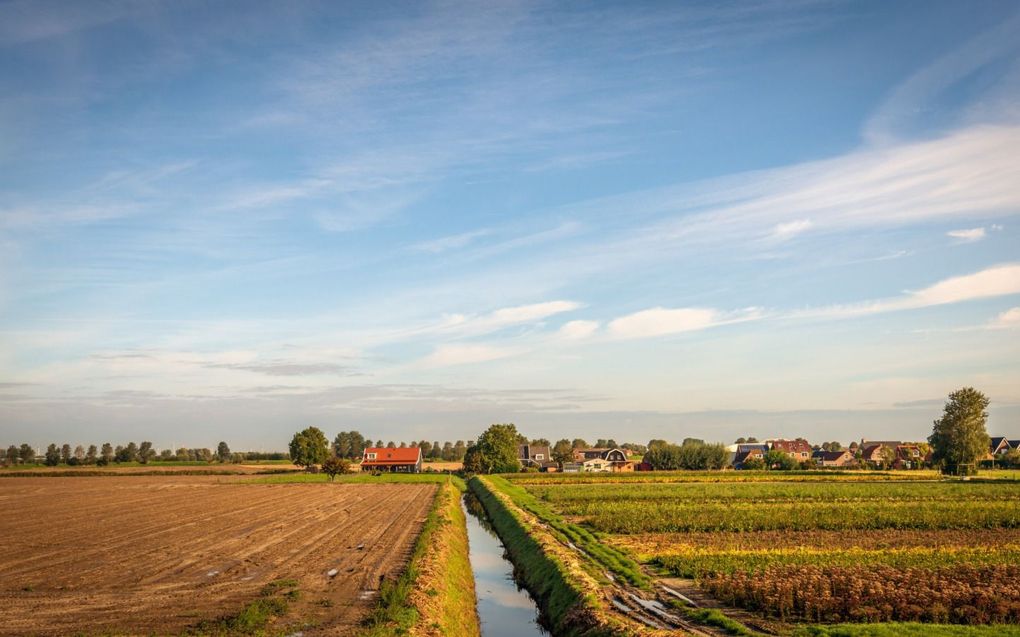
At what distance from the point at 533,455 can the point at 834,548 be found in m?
147

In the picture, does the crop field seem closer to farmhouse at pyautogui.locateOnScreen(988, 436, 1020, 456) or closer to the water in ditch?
the water in ditch

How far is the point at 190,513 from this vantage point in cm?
5500

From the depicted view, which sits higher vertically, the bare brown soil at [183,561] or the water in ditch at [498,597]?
the bare brown soil at [183,561]

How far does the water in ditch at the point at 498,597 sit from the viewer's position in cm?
2569

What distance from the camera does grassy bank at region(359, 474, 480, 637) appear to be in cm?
2000

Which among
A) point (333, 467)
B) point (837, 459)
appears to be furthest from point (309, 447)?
point (837, 459)

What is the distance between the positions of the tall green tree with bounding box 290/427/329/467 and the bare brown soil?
275 ft

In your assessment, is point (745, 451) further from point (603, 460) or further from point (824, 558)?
point (824, 558)

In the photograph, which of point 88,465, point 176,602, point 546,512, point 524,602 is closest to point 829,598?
point 524,602

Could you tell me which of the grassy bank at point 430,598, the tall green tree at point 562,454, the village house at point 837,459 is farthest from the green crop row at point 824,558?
the village house at point 837,459

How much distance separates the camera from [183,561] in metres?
31.5

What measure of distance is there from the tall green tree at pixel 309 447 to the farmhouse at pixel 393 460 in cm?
1120

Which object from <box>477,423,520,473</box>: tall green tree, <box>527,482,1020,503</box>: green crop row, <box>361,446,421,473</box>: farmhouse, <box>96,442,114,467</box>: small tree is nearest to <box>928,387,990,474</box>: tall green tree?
<box>527,482,1020,503</box>: green crop row

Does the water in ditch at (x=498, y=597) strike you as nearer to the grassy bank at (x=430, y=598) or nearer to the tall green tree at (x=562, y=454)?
the grassy bank at (x=430, y=598)
